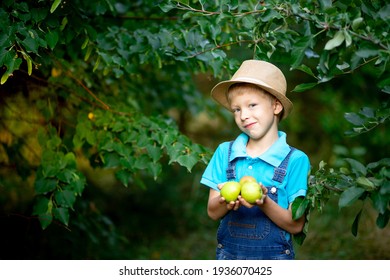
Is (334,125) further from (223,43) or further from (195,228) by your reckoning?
(223,43)

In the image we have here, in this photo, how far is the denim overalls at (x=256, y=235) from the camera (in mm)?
2447

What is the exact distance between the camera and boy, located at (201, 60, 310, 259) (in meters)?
2.44

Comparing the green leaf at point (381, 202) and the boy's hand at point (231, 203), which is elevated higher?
the green leaf at point (381, 202)

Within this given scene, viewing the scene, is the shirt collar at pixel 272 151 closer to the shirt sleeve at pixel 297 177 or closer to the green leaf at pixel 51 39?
Result: the shirt sleeve at pixel 297 177

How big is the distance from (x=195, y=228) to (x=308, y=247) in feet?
4.99

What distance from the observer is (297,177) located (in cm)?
245

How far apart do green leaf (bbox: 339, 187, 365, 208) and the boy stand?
0.91 ft

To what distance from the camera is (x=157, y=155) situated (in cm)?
331

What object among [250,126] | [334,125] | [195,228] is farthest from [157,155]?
[334,125]

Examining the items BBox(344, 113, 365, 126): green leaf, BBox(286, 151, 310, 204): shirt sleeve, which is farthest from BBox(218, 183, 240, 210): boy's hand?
BBox(344, 113, 365, 126): green leaf

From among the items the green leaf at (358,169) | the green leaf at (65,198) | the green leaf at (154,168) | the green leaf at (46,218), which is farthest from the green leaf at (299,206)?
the green leaf at (46,218)

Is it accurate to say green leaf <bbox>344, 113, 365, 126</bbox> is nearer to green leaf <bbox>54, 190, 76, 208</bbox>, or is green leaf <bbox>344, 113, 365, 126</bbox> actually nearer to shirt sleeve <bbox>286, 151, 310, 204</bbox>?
shirt sleeve <bbox>286, 151, 310, 204</bbox>

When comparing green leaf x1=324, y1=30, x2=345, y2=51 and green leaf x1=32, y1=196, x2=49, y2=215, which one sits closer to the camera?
green leaf x1=324, y1=30, x2=345, y2=51

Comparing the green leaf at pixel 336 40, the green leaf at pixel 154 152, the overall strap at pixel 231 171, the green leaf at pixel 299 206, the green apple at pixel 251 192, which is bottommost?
the green leaf at pixel 154 152
